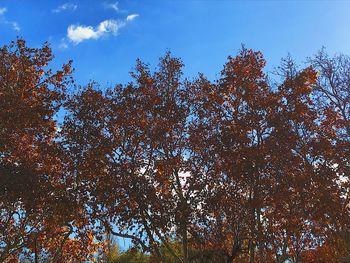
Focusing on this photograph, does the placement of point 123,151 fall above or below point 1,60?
below

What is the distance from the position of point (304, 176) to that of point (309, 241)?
187 inches

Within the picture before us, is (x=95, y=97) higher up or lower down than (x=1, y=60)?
lower down

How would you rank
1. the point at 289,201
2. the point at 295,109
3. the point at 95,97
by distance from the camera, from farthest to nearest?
1. the point at 95,97
2. the point at 295,109
3. the point at 289,201

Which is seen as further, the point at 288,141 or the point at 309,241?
the point at 309,241

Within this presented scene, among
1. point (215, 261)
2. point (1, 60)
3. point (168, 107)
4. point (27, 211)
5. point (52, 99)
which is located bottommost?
point (215, 261)

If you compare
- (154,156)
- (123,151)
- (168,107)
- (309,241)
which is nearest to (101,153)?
(123,151)

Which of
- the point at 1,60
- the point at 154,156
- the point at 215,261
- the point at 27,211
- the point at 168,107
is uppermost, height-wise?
the point at 1,60

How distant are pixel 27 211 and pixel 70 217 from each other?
6.99 ft

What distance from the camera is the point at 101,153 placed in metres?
15.1

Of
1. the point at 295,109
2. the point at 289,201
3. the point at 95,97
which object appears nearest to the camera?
the point at 289,201

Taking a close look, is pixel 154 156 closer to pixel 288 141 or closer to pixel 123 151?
pixel 123 151

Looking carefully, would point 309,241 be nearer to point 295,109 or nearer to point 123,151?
point 295,109

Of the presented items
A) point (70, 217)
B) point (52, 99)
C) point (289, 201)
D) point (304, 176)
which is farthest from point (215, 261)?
point (52, 99)

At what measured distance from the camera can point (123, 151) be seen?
50.7 ft
